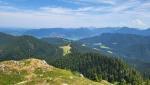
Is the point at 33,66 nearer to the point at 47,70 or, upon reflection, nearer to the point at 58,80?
the point at 47,70

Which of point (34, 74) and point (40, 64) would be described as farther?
point (40, 64)

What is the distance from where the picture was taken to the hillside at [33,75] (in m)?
110

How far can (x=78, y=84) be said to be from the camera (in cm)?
11275

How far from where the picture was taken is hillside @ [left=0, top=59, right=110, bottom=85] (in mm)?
110062

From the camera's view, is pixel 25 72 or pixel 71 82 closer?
pixel 71 82

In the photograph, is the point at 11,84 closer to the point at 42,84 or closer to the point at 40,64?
the point at 42,84

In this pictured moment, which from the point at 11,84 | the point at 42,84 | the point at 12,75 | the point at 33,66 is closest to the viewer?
the point at 42,84

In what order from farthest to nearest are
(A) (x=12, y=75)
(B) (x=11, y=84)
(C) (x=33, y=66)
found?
(C) (x=33, y=66), (A) (x=12, y=75), (B) (x=11, y=84)

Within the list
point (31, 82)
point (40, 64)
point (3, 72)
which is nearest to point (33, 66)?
point (40, 64)

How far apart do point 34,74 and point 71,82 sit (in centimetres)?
2095

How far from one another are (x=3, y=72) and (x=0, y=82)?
37.9 ft

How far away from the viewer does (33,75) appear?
4875 inches

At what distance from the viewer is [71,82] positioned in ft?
367

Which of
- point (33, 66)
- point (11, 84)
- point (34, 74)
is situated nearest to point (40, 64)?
point (33, 66)
